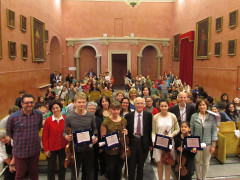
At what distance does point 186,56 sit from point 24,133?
535 inches

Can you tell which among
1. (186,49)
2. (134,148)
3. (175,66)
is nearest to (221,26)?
(186,49)

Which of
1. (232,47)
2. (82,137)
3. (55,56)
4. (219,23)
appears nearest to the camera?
(82,137)

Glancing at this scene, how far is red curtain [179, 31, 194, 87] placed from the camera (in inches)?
564

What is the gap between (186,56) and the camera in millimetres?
15078

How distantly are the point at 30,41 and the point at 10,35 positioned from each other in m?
2.31

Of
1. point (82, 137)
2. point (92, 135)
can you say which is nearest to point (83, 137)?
point (82, 137)

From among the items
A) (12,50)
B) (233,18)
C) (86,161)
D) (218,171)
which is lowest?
(218,171)

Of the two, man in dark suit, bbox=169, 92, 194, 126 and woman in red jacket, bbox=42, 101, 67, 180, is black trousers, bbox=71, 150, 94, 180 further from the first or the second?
man in dark suit, bbox=169, 92, 194, 126

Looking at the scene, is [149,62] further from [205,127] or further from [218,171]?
[205,127]

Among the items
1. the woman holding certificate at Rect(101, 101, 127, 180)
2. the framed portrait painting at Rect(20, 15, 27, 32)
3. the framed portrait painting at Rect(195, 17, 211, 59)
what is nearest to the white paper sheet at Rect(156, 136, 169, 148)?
the woman holding certificate at Rect(101, 101, 127, 180)

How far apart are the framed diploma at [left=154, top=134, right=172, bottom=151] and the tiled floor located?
125 cm

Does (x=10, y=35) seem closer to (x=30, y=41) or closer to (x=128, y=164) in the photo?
(x=30, y=41)

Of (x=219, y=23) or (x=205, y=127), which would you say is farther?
(x=219, y=23)

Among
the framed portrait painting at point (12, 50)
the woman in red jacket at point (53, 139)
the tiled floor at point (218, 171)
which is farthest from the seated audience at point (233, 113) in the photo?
the framed portrait painting at point (12, 50)
